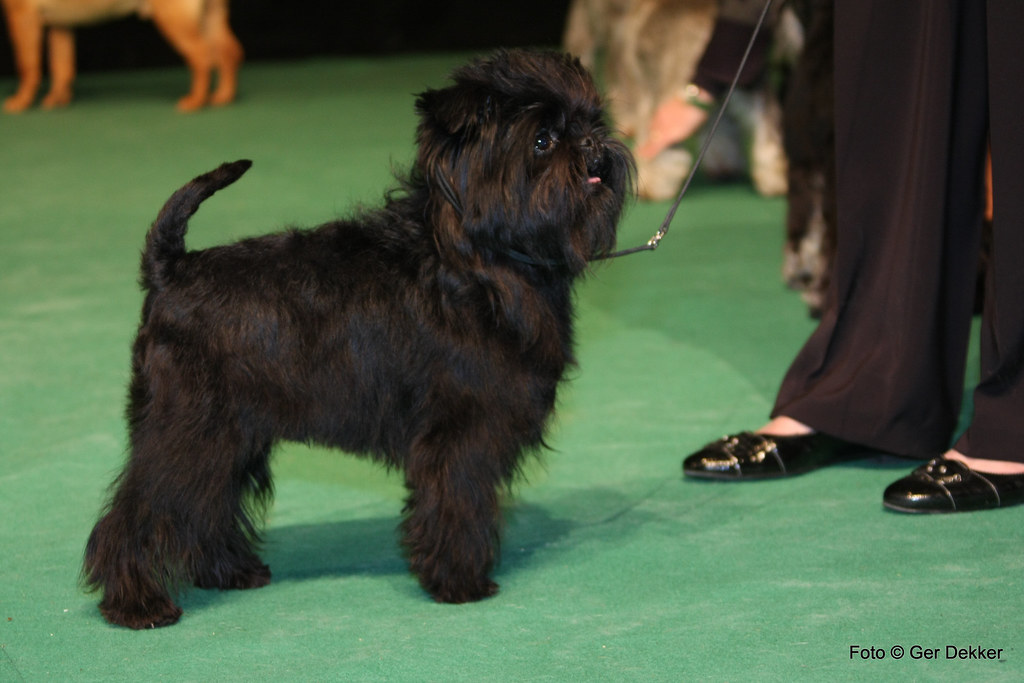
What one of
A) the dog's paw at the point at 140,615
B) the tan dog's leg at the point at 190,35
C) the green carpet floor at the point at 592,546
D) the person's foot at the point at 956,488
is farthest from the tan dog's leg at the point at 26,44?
the person's foot at the point at 956,488

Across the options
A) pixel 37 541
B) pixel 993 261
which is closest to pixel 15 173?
pixel 37 541

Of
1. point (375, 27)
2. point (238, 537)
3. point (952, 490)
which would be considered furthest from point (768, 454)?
point (375, 27)

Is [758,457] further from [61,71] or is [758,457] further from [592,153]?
[61,71]

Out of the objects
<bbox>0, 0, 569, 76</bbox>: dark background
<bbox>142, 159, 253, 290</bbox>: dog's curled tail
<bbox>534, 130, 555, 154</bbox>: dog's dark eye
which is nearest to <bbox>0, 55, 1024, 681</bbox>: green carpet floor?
<bbox>142, 159, 253, 290</bbox>: dog's curled tail

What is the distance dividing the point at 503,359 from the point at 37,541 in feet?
3.93

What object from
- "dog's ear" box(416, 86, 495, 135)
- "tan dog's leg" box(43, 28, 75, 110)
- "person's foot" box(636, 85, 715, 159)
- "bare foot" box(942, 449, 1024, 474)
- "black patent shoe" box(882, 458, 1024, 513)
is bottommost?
"tan dog's leg" box(43, 28, 75, 110)

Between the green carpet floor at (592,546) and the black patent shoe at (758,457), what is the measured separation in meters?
0.04

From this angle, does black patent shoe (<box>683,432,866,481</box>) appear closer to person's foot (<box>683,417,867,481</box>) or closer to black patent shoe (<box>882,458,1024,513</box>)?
person's foot (<box>683,417,867,481</box>)

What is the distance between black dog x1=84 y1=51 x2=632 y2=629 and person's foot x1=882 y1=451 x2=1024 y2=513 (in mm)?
955

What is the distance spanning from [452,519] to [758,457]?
1039mm

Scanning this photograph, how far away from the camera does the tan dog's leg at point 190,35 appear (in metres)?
8.52

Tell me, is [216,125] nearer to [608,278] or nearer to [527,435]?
[608,278]

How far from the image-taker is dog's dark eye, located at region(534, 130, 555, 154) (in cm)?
219

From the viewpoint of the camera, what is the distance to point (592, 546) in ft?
8.90
